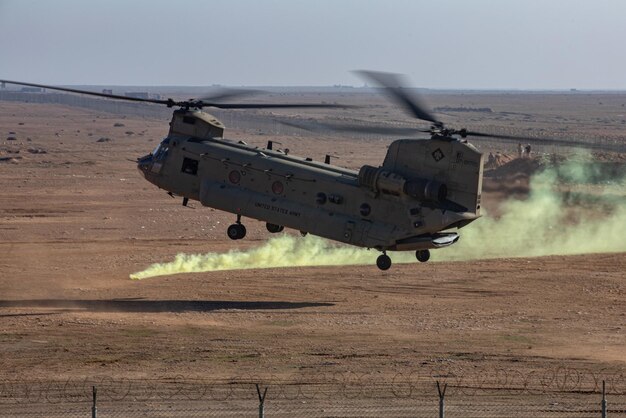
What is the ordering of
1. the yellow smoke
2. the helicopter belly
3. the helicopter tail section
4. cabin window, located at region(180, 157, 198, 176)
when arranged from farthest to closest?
the yellow smoke → cabin window, located at region(180, 157, 198, 176) → the helicopter belly → the helicopter tail section

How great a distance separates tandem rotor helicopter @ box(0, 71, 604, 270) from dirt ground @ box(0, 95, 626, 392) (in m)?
2.51

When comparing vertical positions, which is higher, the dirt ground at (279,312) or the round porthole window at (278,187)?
the round porthole window at (278,187)

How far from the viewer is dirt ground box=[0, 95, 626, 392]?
27469 millimetres

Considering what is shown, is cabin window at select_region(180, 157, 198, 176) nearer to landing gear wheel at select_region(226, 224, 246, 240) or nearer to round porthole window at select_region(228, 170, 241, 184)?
round porthole window at select_region(228, 170, 241, 184)

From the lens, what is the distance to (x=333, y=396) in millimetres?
23984

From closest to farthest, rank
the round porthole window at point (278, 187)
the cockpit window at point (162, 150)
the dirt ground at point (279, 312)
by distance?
the dirt ground at point (279, 312) < the round porthole window at point (278, 187) < the cockpit window at point (162, 150)

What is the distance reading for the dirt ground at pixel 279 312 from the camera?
27.5m

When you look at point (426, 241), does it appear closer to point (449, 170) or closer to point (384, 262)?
point (384, 262)

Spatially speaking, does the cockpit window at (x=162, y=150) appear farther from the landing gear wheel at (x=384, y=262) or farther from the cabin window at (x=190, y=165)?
the landing gear wheel at (x=384, y=262)

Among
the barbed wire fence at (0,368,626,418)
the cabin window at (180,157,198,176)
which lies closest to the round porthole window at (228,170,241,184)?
the cabin window at (180,157,198,176)

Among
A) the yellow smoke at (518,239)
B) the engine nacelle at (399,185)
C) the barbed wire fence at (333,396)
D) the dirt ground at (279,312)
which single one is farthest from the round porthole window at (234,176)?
the barbed wire fence at (333,396)

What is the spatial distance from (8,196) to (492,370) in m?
45.7

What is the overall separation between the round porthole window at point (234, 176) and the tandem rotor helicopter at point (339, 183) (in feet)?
0.10

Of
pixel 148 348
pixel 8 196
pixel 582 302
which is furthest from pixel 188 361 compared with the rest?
pixel 8 196
